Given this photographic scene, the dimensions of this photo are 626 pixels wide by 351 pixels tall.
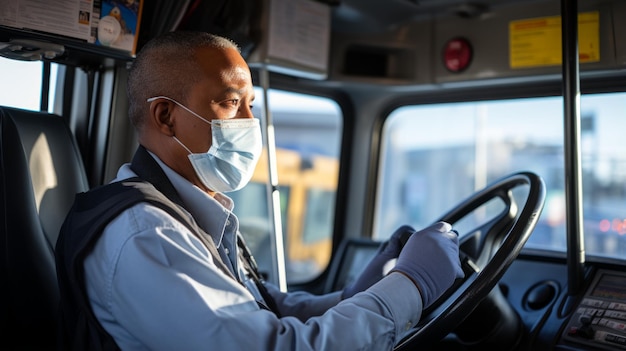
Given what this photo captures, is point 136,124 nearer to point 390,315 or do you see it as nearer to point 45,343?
point 45,343

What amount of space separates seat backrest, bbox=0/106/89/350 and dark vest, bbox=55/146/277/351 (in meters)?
0.19

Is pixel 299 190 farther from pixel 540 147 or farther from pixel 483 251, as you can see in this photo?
pixel 483 251

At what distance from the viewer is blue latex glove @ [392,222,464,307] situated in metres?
1.47

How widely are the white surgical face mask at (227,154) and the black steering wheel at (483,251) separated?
634 mm

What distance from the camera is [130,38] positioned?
2115 mm

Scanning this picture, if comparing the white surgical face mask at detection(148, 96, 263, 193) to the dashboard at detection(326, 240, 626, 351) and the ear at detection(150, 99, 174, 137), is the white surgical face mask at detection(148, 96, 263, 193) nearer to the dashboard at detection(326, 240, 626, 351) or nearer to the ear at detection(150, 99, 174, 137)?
the ear at detection(150, 99, 174, 137)

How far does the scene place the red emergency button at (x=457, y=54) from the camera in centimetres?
282

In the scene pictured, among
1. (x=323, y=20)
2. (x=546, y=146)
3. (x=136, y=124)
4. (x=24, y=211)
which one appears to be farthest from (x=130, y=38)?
(x=546, y=146)

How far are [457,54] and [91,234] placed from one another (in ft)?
6.61

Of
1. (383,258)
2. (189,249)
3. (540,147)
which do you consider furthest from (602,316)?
(540,147)

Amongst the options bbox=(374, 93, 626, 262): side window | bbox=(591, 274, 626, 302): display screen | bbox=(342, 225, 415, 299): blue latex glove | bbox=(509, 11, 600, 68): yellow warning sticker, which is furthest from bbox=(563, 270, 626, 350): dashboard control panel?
bbox=(509, 11, 600, 68): yellow warning sticker

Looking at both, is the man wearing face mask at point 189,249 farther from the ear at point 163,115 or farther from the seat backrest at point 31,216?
the seat backrest at point 31,216

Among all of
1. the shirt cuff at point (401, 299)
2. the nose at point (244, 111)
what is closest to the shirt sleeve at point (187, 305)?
the shirt cuff at point (401, 299)

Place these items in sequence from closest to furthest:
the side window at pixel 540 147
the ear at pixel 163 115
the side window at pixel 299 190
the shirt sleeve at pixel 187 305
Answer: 1. the shirt sleeve at pixel 187 305
2. the ear at pixel 163 115
3. the side window at pixel 540 147
4. the side window at pixel 299 190
